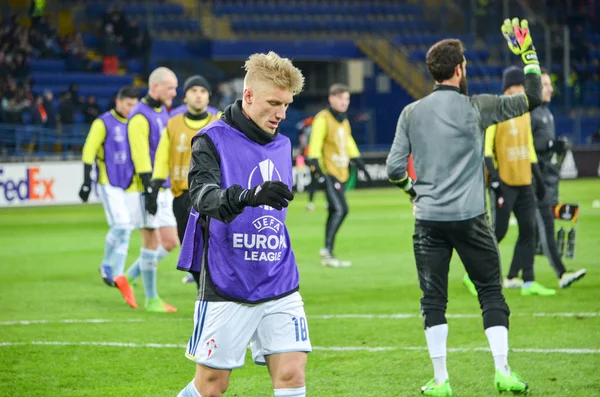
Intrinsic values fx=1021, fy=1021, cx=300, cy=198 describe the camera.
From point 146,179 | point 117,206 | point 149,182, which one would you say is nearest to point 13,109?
point 117,206

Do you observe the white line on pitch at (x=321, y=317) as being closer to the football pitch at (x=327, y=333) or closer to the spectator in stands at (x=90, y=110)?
the football pitch at (x=327, y=333)

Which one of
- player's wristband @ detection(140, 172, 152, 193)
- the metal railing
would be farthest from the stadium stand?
player's wristband @ detection(140, 172, 152, 193)

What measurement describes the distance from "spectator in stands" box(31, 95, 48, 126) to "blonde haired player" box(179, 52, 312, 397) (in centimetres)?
2495

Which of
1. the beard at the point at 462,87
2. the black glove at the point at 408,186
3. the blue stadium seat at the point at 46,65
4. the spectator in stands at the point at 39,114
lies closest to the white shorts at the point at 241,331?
the black glove at the point at 408,186

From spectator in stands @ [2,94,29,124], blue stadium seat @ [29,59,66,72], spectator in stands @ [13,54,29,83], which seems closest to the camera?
spectator in stands @ [2,94,29,124]

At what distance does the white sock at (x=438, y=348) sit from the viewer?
679cm

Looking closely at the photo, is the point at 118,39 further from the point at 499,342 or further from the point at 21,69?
the point at 499,342

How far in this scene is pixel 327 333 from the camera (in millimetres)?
9336

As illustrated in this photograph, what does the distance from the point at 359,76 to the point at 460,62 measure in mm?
31306

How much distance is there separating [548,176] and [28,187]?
54.0 ft

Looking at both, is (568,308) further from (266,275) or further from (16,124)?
(16,124)

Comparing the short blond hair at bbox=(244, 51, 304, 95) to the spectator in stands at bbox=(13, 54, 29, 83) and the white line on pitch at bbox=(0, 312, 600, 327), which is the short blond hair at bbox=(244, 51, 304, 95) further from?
the spectator in stands at bbox=(13, 54, 29, 83)

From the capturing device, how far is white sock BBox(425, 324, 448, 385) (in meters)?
6.79

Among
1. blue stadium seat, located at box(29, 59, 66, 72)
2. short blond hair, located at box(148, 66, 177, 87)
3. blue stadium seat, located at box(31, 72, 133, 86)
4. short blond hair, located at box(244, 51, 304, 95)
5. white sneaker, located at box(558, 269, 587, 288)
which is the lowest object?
white sneaker, located at box(558, 269, 587, 288)
